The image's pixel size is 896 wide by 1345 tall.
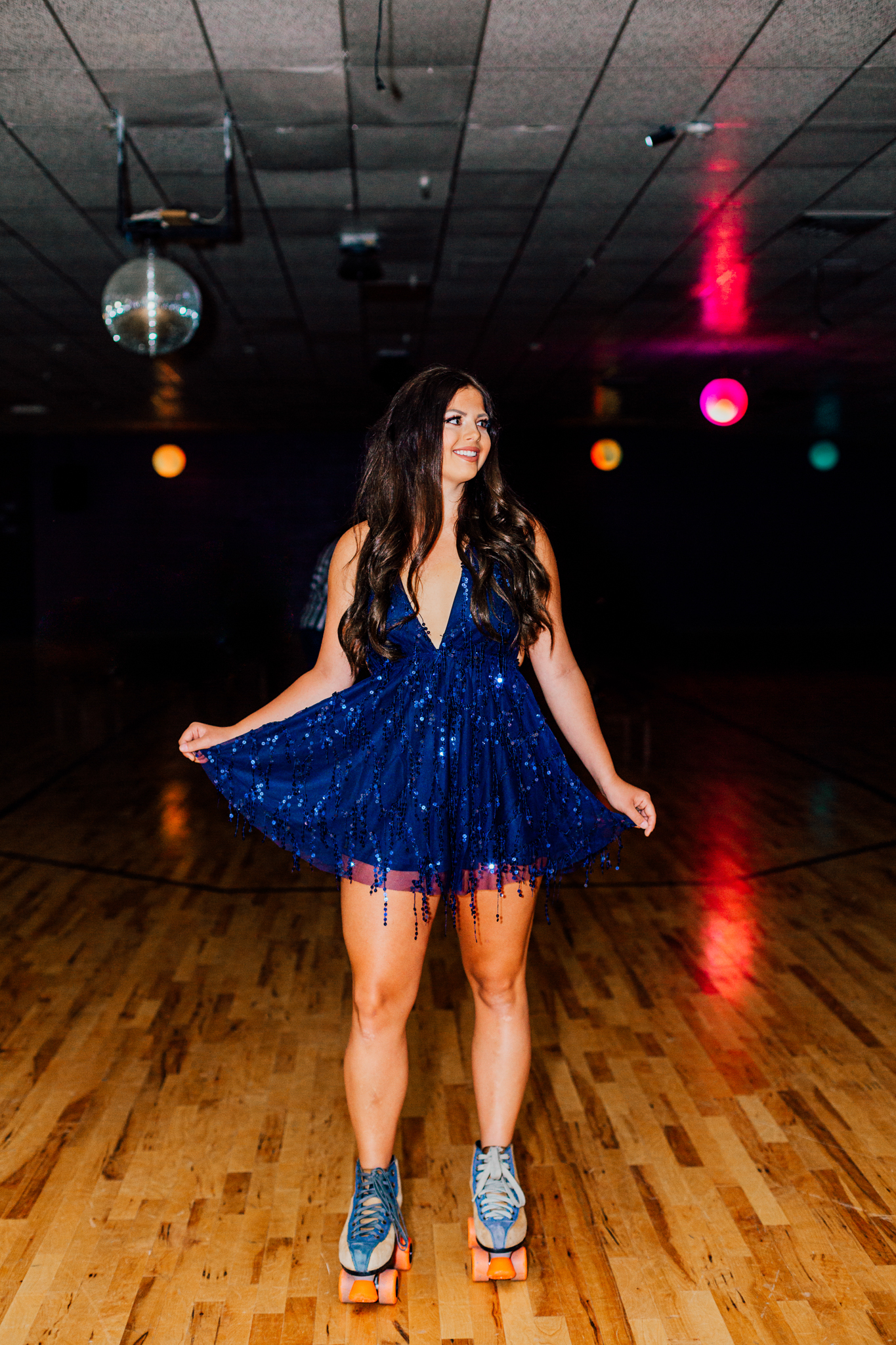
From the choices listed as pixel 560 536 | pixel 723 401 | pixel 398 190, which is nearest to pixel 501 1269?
pixel 398 190

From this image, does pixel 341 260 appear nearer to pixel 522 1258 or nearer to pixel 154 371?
pixel 154 371

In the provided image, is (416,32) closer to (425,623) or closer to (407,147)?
(407,147)

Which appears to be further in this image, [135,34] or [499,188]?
[499,188]

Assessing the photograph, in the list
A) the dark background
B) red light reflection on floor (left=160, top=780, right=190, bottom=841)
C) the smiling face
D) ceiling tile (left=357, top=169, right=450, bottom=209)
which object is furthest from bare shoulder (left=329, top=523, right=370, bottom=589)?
the dark background

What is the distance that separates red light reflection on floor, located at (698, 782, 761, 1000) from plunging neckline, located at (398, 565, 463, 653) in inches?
66.0

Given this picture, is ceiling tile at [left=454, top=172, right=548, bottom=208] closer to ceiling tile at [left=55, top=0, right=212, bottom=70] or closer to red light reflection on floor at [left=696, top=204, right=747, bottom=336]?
red light reflection on floor at [left=696, top=204, right=747, bottom=336]

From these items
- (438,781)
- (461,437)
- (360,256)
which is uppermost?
(360,256)

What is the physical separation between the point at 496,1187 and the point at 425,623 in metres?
0.92

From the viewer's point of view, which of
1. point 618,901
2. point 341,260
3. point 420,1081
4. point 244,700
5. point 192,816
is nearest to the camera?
point 420,1081

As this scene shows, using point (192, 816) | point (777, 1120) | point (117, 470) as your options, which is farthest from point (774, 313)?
point (117, 470)

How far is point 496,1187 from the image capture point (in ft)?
5.96

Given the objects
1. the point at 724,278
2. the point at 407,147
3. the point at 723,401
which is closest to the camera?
the point at 407,147

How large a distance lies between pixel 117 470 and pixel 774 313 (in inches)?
362

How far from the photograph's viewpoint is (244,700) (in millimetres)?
9703
